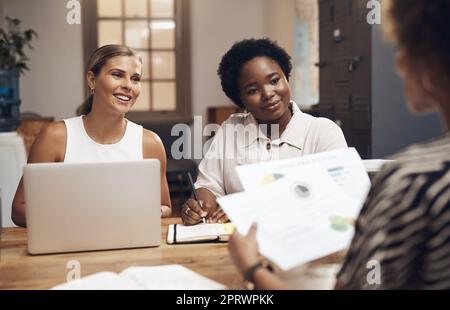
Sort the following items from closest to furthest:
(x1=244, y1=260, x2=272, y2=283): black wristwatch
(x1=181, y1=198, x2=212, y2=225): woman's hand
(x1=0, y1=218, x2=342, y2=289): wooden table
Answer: (x1=244, y1=260, x2=272, y2=283): black wristwatch
(x1=0, y1=218, x2=342, y2=289): wooden table
(x1=181, y1=198, x2=212, y2=225): woman's hand

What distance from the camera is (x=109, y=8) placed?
4.65 meters

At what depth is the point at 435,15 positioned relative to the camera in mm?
535

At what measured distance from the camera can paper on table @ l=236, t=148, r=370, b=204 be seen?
83cm

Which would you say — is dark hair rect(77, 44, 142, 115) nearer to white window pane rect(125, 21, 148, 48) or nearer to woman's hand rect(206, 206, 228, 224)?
woman's hand rect(206, 206, 228, 224)

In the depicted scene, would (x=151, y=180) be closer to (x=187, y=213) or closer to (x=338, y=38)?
(x=187, y=213)

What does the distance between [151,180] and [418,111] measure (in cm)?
55

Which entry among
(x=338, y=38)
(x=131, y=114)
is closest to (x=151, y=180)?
(x=338, y=38)

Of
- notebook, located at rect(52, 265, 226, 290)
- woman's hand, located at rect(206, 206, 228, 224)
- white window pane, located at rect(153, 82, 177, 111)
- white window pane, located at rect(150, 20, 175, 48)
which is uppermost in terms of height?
white window pane, located at rect(150, 20, 175, 48)

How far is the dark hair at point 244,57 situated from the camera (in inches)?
61.9

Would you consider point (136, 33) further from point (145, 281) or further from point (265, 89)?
point (145, 281)

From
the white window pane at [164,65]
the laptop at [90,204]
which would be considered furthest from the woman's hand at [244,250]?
the white window pane at [164,65]

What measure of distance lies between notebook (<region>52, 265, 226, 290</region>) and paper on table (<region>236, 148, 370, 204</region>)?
164mm

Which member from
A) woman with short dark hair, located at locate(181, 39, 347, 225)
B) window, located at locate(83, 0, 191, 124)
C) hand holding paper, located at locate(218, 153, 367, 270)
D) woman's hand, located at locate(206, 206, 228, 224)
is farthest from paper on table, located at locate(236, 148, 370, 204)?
window, located at locate(83, 0, 191, 124)

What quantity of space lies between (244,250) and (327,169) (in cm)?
25
